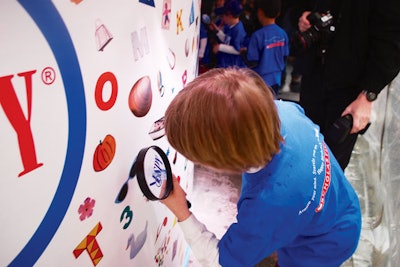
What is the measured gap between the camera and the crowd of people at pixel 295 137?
Result: 61cm

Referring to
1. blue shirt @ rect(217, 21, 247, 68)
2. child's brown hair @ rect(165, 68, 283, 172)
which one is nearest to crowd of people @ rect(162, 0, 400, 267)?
child's brown hair @ rect(165, 68, 283, 172)

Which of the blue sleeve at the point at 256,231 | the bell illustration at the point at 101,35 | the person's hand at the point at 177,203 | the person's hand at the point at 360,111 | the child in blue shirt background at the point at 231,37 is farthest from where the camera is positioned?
the child in blue shirt background at the point at 231,37

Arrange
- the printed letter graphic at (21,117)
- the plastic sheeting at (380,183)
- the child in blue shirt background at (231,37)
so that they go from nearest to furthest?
the printed letter graphic at (21,117) → the plastic sheeting at (380,183) → the child in blue shirt background at (231,37)

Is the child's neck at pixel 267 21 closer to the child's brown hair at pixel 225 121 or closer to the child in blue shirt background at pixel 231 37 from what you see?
the child in blue shirt background at pixel 231 37

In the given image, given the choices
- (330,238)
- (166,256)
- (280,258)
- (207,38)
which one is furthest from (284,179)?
(207,38)

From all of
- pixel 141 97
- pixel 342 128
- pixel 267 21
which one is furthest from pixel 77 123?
pixel 267 21

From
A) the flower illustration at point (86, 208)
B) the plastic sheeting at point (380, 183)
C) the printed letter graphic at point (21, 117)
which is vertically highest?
the printed letter graphic at point (21, 117)

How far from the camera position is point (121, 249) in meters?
0.76

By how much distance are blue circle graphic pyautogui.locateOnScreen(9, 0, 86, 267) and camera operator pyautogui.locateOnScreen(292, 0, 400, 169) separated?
3.28 feet

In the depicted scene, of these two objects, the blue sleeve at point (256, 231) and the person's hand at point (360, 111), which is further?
the person's hand at point (360, 111)

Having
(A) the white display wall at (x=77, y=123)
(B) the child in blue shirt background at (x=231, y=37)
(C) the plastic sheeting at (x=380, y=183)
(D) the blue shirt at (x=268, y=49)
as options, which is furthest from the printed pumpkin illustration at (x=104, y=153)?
(B) the child in blue shirt background at (x=231, y=37)

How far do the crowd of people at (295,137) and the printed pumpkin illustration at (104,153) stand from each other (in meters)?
0.11

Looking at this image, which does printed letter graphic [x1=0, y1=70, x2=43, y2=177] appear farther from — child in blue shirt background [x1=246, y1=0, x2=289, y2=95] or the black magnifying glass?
child in blue shirt background [x1=246, y1=0, x2=289, y2=95]

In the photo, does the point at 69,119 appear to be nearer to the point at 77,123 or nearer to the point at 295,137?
the point at 77,123
